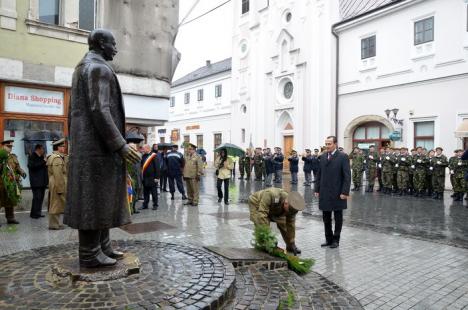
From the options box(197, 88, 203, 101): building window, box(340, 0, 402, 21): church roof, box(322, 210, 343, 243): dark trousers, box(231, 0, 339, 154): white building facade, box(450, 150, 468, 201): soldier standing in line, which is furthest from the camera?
box(197, 88, 203, 101): building window

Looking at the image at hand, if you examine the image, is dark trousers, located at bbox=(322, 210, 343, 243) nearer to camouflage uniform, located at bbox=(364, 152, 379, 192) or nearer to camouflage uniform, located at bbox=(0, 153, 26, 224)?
camouflage uniform, located at bbox=(0, 153, 26, 224)

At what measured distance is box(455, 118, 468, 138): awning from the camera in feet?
57.4

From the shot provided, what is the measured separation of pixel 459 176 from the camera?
46.8 feet

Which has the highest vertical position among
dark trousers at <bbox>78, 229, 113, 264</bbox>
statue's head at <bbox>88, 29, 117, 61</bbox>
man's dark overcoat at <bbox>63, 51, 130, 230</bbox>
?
statue's head at <bbox>88, 29, 117, 61</bbox>

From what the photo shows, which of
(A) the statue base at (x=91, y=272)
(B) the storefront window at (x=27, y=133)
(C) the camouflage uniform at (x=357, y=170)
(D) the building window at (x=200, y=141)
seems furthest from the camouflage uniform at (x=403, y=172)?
(D) the building window at (x=200, y=141)

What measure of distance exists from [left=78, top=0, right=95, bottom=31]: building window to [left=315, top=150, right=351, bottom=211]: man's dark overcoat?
841 centimetres

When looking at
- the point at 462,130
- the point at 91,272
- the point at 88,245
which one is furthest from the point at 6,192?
the point at 462,130

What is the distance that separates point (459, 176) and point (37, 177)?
13384 mm

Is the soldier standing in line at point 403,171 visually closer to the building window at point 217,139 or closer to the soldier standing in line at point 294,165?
the soldier standing in line at point 294,165

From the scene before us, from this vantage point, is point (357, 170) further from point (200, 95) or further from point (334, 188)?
point (200, 95)

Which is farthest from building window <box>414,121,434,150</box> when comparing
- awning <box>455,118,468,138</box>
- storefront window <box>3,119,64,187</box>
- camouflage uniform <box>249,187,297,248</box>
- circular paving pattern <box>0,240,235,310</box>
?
circular paving pattern <box>0,240,235,310</box>

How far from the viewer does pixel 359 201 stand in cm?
1384

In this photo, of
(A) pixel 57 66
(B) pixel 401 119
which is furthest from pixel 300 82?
(A) pixel 57 66

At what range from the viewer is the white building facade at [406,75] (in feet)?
61.1
